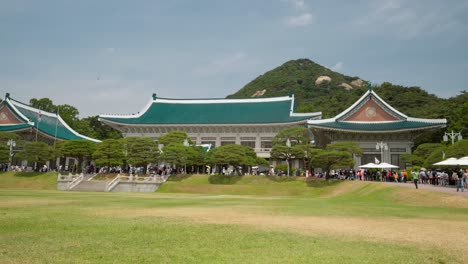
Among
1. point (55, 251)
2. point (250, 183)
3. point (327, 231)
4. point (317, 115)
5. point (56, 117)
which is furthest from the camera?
point (56, 117)

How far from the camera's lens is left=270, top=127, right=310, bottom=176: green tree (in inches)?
1654

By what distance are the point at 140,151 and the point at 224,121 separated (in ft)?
53.2

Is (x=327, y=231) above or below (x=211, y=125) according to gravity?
below

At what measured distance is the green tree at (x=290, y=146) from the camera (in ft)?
138

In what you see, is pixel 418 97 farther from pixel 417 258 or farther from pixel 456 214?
pixel 417 258

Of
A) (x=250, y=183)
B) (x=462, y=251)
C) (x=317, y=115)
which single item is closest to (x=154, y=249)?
(x=462, y=251)

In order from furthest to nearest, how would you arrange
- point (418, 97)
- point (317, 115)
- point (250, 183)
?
point (418, 97) < point (317, 115) < point (250, 183)

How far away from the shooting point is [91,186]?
1647 inches

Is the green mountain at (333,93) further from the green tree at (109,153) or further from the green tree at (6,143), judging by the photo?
the green tree at (6,143)

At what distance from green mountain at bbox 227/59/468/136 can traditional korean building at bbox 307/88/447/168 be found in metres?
16.1

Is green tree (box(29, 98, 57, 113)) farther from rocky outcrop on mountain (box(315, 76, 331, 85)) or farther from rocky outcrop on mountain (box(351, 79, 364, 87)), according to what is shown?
rocky outcrop on mountain (box(351, 79, 364, 87))

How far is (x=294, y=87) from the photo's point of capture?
12338cm

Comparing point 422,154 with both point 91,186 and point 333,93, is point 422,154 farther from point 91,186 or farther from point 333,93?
point 333,93

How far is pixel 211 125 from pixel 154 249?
165 ft
